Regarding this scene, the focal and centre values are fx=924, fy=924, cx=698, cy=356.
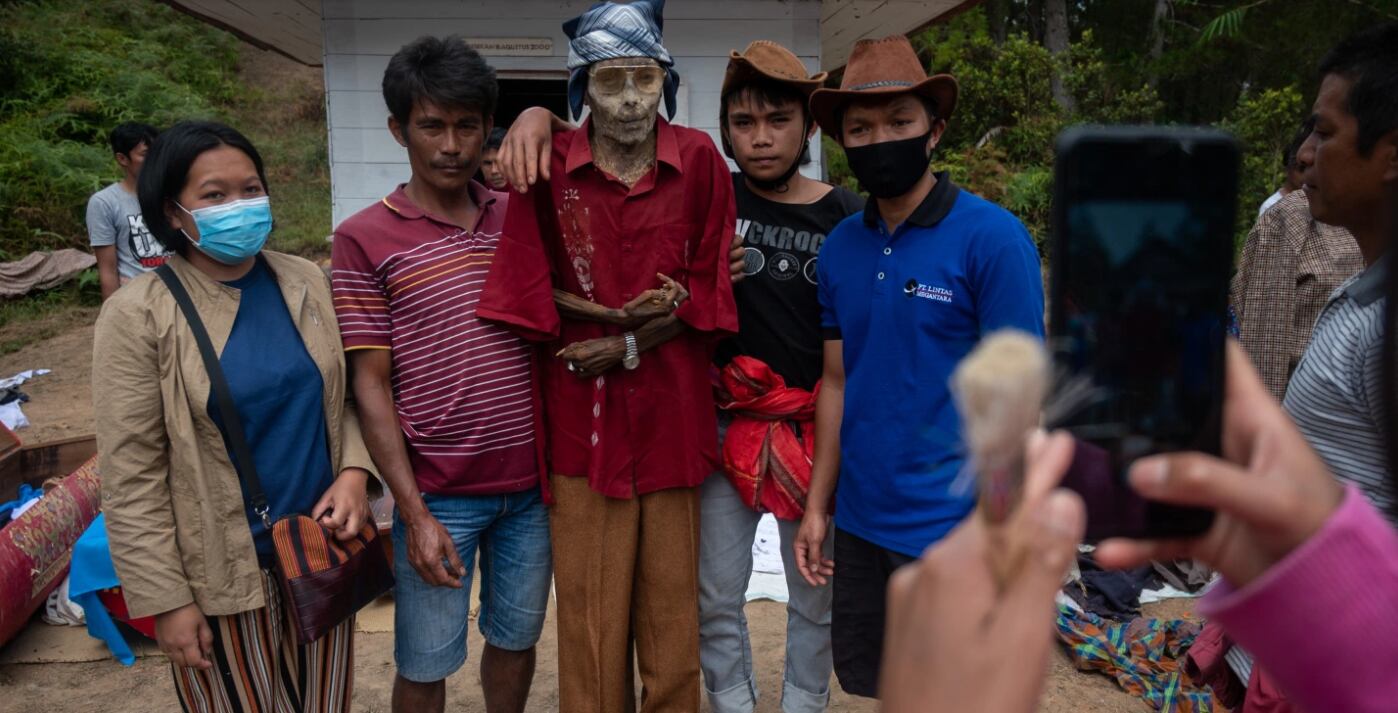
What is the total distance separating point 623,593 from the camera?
2.90 meters

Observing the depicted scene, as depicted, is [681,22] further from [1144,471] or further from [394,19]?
[1144,471]

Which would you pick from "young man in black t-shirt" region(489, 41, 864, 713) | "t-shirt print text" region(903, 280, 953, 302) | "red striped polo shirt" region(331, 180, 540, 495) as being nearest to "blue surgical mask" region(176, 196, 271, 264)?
"red striped polo shirt" region(331, 180, 540, 495)

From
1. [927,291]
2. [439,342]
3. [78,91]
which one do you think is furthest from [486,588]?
[78,91]

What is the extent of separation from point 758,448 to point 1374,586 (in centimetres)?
221

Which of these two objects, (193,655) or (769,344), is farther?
(769,344)

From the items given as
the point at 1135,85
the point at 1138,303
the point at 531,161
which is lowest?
the point at 1138,303

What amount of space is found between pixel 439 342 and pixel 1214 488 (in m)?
2.27

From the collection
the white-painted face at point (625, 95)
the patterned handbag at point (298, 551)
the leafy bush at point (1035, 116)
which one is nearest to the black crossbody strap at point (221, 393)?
the patterned handbag at point (298, 551)

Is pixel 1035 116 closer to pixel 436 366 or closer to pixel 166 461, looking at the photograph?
pixel 436 366

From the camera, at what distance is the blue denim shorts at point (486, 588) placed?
2867 millimetres

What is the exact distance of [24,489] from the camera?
5242 mm

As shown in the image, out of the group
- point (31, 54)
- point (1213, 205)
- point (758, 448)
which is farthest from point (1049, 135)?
point (31, 54)

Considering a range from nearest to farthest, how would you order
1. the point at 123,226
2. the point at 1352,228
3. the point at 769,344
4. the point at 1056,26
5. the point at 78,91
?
the point at 1352,228, the point at 769,344, the point at 123,226, the point at 78,91, the point at 1056,26

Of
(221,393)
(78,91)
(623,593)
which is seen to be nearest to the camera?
(221,393)
